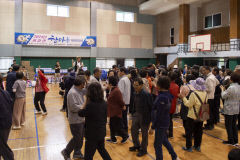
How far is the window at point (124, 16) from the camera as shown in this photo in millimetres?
23422

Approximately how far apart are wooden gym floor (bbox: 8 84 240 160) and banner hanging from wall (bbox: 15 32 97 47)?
1390 centimetres

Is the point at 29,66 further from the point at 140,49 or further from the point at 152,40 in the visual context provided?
the point at 152,40

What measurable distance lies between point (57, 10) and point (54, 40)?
311cm

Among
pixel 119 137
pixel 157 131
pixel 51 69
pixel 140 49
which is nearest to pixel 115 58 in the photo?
pixel 140 49

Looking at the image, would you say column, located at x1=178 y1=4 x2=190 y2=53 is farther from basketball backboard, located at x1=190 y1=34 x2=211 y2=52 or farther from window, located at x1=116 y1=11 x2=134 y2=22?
window, located at x1=116 y1=11 x2=134 y2=22

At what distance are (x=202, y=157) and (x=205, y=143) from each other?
35.4 inches

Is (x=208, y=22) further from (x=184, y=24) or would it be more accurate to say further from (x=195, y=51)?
(x=195, y=51)

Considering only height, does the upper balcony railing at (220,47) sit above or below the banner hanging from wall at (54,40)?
below

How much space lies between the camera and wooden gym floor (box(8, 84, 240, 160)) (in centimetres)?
458

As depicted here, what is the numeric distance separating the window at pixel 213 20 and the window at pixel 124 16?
7850mm

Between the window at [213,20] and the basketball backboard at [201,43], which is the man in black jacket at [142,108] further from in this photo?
the window at [213,20]

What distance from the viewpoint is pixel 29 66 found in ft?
65.1

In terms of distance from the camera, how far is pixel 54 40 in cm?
2042

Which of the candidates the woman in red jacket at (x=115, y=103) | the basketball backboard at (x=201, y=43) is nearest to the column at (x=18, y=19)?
the basketball backboard at (x=201, y=43)
